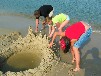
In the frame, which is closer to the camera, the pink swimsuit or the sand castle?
the pink swimsuit

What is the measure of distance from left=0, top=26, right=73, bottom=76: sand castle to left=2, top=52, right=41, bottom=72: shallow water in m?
0.10

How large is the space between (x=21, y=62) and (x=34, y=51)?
578 mm

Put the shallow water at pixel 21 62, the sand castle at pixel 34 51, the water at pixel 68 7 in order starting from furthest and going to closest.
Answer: the water at pixel 68 7
the shallow water at pixel 21 62
the sand castle at pixel 34 51

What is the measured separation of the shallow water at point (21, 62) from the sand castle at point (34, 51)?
99 mm

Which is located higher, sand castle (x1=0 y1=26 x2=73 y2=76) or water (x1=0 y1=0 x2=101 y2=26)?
water (x1=0 y1=0 x2=101 y2=26)

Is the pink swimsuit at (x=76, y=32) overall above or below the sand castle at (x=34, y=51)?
above

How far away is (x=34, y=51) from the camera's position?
285 inches

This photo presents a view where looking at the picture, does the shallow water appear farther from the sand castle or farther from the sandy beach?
the sandy beach

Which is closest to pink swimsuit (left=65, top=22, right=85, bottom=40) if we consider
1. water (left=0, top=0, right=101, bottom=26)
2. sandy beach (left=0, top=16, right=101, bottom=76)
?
sandy beach (left=0, top=16, right=101, bottom=76)

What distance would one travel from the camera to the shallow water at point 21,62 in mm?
6613

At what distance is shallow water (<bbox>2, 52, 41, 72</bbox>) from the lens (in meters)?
6.61

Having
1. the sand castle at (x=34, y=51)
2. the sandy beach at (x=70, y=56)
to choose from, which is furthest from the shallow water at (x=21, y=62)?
the sandy beach at (x=70, y=56)

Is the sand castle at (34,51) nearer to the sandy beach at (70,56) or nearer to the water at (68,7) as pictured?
the sandy beach at (70,56)

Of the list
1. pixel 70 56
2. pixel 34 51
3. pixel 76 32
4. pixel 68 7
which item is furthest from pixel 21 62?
pixel 68 7
